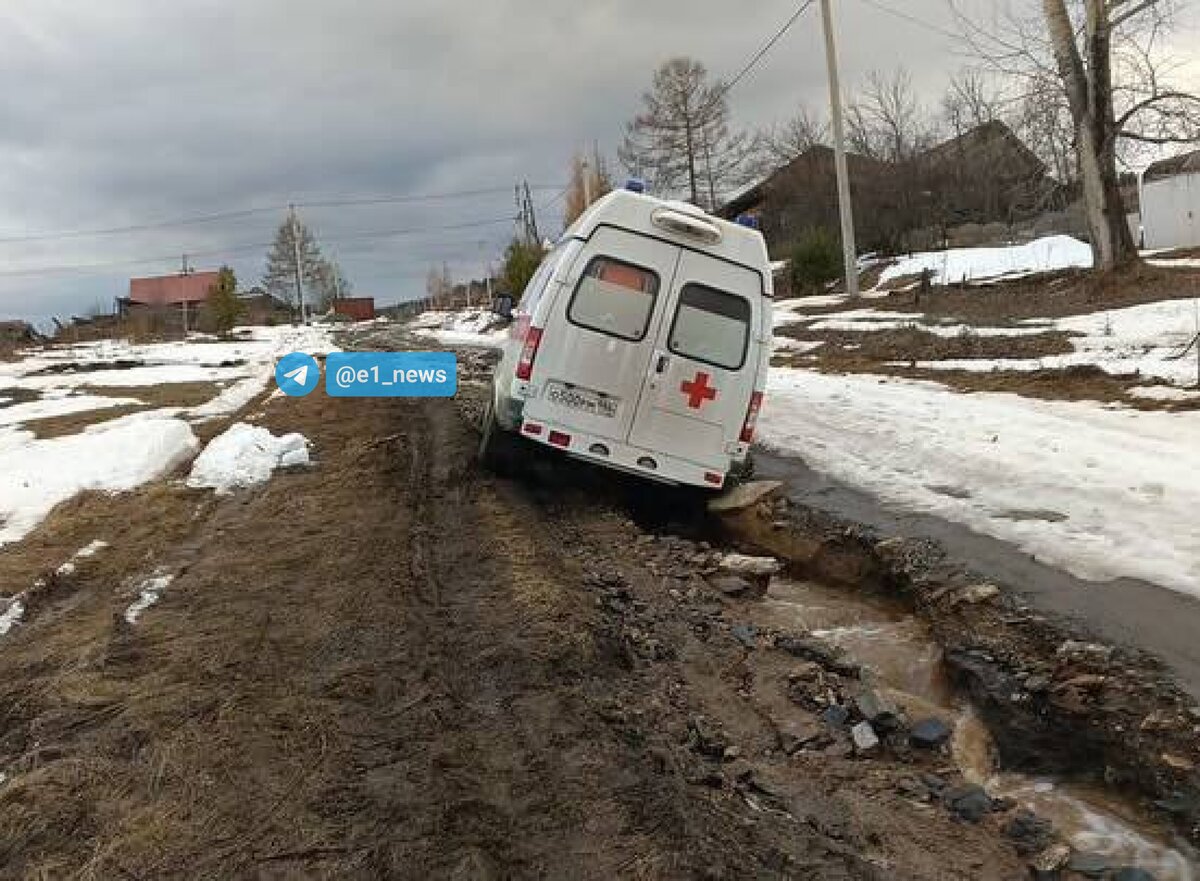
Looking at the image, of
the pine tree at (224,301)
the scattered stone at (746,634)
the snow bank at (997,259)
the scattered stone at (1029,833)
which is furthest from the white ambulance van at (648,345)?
the pine tree at (224,301)

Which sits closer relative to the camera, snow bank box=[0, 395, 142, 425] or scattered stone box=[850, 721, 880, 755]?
scattered stone box=[850, 721, 880, 755]

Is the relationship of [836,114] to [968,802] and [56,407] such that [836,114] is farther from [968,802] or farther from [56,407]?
[968,802]

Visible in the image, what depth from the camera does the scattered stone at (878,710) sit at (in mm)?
4375

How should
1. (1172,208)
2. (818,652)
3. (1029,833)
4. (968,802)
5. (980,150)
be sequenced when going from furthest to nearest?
1. (980,150)
2. (1172,208)
3. (818,652)
4. (968,802)
5. (1029,833)

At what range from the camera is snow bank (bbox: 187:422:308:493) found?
32.1 feet

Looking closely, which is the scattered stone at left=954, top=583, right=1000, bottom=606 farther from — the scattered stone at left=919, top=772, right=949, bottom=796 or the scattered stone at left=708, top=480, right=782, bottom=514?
the scattered stone at left=708, top=480, right=782, bottom=514

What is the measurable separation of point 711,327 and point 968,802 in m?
4.77

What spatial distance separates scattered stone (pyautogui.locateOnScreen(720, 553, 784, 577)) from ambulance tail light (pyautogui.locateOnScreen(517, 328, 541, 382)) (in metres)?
2.21

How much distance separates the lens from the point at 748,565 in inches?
270

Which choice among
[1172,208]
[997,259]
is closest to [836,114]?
[997,259]

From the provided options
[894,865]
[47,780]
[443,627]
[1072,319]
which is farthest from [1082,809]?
[1072,319]

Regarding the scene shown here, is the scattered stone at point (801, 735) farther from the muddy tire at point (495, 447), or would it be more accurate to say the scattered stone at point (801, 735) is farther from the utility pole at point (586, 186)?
the utility pole at point (586, 186)

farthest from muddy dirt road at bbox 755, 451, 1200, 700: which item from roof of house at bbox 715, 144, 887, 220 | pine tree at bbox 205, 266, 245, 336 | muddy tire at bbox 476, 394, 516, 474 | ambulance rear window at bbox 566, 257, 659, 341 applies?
pine tree at bbox 205, 266, 245, 336

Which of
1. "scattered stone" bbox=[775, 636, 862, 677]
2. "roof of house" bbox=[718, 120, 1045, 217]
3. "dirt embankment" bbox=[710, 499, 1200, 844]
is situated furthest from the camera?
"roof of house" bbox=[718, 120, 1045, 217]
